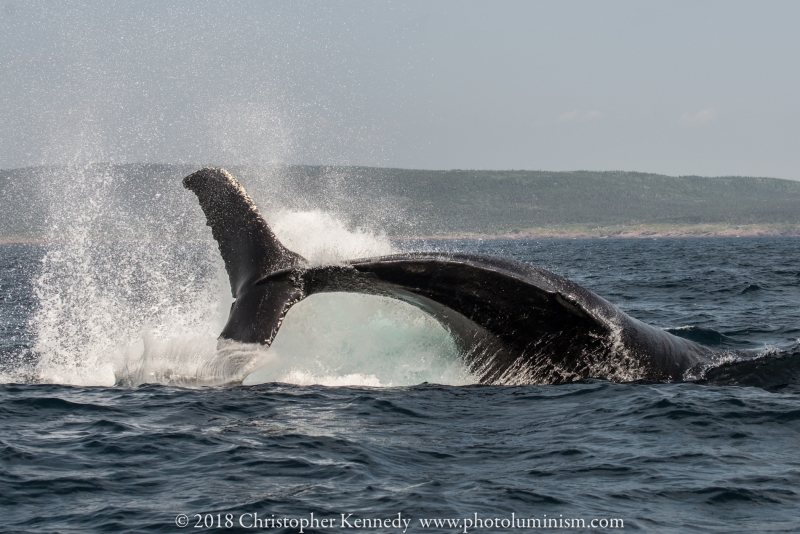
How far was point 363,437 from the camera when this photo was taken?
9008 mm

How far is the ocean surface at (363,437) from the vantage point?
7047 mm

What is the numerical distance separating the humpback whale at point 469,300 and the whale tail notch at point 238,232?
0.01m

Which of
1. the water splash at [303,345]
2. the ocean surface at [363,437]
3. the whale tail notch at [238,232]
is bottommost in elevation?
the ocean surface at [363,437]

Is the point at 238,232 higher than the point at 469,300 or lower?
higher

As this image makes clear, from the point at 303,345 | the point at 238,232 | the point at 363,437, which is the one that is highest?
the point at 238,232

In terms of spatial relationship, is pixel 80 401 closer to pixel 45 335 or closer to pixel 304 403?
pixel 304 403

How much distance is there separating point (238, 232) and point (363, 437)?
104 inches

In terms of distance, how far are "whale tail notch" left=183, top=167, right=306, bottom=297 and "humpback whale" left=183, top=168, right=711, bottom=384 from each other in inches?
0.4

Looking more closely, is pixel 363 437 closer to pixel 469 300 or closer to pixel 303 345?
pixel 469 300

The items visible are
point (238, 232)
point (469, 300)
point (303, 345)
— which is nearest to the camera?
point (469, 300)

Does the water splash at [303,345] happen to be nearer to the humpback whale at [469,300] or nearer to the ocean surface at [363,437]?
the ocean surface at [363,437]

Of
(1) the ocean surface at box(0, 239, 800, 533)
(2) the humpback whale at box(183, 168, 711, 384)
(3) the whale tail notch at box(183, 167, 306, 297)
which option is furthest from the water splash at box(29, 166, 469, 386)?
(3) the whale tail notch at box(183, 167, 306, 297)

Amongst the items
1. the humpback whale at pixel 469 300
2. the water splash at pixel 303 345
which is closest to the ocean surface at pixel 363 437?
the water splash at pixel 303 345

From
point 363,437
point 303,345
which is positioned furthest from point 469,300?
point 303,345
